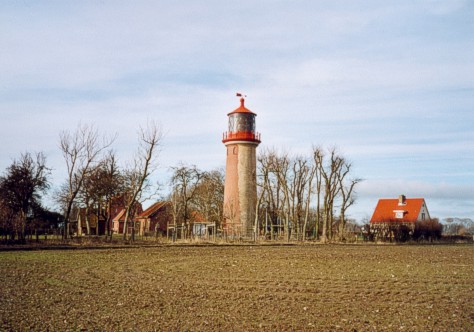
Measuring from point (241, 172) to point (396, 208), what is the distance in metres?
38.1

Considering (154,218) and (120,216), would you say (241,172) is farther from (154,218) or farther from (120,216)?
(120,216)

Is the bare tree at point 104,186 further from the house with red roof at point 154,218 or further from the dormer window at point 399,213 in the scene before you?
the dormer window at point 399,213

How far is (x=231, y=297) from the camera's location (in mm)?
12570

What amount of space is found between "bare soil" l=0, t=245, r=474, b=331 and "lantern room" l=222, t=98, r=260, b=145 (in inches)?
1168

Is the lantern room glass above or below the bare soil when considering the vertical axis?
above

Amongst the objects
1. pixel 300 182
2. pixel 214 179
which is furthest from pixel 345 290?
pixel 214 179

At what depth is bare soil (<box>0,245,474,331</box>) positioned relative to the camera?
972 cm

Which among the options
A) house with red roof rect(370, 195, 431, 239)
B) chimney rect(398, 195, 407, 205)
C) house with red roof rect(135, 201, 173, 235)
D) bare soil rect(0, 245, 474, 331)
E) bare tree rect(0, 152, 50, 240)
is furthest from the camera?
chimney rect(398, 195, 407, 205)

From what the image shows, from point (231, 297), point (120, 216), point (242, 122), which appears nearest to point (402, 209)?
point (242, 122)

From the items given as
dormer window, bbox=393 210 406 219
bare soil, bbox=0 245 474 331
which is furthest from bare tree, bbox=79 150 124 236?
dormer window, bbox=393 210 406 219

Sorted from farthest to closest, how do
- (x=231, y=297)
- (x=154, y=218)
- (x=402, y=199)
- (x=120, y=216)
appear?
(x=120, y=216) < (x=402, y=199) < (x=154, y=218) < (x=231, y=297)

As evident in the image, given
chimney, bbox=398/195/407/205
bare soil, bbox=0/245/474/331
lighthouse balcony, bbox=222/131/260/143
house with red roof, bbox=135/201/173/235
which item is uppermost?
lighthouse balcony, bbox=222/131/260/143

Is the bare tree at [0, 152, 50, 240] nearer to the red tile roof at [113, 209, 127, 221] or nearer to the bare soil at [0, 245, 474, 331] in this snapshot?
the bare soil at [0, 245, 474, 331]

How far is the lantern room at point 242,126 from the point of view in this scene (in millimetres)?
48812
